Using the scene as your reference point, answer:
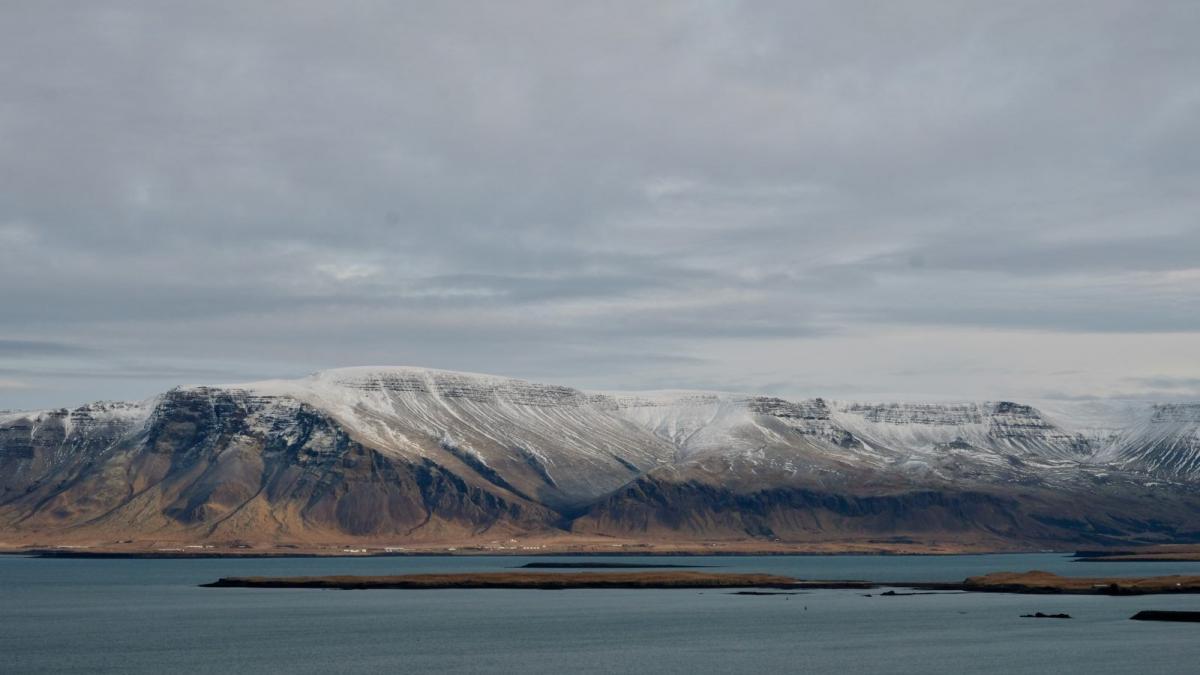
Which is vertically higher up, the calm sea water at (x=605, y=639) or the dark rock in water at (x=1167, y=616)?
the dark rock in water at (x=1167, y=616)

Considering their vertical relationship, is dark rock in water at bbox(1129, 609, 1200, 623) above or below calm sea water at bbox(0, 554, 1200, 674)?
above

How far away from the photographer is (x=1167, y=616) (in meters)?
168

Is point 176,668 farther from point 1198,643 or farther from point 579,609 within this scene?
point 1198,643

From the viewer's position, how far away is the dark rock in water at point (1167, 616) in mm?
165500

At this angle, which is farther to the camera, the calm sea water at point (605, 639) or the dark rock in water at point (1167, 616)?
the dark rock in water at point (1167, 616)

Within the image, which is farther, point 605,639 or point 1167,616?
point 1167,616

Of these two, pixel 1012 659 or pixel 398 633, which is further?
pixel 398 633

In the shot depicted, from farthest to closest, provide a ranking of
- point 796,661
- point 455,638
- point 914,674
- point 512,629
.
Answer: point 512,629
point 455,638
point 796,661
point 914,674

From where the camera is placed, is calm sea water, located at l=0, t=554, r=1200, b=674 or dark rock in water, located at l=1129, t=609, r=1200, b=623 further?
dark rock in water, located at l=1129, t=609, r=1200, b=623

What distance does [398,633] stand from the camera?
525 ft

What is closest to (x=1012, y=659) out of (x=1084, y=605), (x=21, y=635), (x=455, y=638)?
(x=455, y=638)

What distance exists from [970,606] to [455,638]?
71.5 metres

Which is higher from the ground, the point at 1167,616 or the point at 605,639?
the point at 1167,616

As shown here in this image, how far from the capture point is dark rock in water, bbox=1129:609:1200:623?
166 metres
